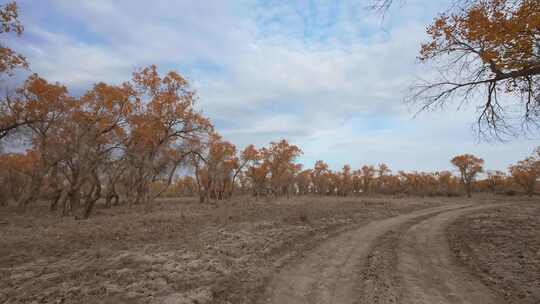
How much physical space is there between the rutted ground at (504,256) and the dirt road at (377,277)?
468 millimetres

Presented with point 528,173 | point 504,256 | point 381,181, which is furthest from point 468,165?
point 504,256

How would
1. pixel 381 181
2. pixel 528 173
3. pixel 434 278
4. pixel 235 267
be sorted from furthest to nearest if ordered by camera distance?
pixel 381 181 < pixel 528 173 < pixel 235 267 < pixel 434 278

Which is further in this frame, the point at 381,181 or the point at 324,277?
the point at 381,181

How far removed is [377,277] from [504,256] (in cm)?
508

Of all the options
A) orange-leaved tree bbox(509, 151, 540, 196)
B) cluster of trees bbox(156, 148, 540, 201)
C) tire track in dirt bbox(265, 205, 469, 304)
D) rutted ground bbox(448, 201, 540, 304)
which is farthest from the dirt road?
orange-leaved tree bbox(509, 151, 540, 196)

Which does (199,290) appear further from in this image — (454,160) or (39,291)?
(454,160)

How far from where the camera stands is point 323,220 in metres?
17.0

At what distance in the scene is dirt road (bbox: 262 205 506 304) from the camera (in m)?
5.59

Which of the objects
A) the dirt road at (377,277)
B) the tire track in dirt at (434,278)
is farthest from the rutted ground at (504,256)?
the dirt road at (377,277)

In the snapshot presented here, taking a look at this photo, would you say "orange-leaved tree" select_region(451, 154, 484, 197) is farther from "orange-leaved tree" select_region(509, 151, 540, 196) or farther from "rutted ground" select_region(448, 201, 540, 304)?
"rutted ground" select_region(448, 201, 540, 304)

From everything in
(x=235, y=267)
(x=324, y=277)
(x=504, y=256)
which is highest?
(x=504, y=256)

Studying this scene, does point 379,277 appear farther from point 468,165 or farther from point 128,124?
point 468,165

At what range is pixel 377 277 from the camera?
6766mm

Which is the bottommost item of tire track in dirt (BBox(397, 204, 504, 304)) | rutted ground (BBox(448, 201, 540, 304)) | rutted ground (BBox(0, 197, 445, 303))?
rutted ground (BBox(0, 197, 445, 303))
